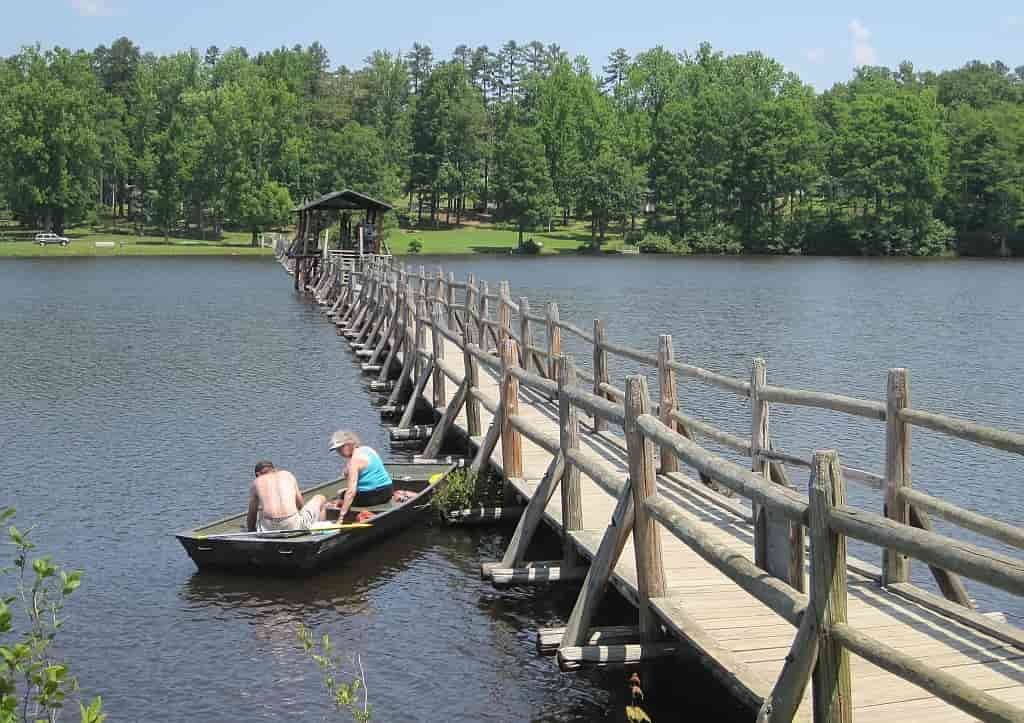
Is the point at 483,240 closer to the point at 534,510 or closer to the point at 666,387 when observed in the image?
the point at 666,387

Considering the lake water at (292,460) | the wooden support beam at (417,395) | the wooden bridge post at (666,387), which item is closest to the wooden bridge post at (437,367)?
the wooden support beam at (417,395)

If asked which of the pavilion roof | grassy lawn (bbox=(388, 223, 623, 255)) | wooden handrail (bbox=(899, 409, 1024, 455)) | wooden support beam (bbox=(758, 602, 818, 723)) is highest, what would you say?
the pavilion roof

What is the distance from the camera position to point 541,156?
112m

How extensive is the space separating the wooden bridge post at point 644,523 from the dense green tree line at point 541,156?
97001 millimetres

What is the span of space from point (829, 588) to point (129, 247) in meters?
98.9

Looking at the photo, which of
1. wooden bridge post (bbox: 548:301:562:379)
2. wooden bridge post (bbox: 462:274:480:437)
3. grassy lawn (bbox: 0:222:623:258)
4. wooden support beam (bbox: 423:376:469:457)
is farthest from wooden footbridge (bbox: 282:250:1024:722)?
grassy lawn (bbox: 0:222:623:258)

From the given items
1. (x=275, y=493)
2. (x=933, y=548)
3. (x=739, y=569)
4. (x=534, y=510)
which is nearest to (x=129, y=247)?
(x=275, y=493)

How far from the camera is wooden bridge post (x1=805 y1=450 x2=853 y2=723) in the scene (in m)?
5.79

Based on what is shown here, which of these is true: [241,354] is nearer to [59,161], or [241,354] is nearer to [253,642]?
[253,642]

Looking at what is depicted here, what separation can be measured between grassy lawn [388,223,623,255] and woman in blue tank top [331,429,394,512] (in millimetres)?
83249

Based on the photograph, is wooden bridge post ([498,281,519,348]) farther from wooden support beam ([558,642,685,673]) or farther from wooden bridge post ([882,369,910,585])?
wooden bridge post ([882,369,910,585])

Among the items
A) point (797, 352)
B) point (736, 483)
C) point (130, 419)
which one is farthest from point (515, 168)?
point (736, 483)

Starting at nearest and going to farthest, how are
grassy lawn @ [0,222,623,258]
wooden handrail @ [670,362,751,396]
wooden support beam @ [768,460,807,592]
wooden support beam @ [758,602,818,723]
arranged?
wooden support beam @ [758,602,818,723] < wooden support beam @ [768,460,807,592] < wooden handrail @ [670,362,751,396] < grassy lawn @ [0,222,623,258]

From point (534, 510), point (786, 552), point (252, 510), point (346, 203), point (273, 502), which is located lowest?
point (252, 510)
